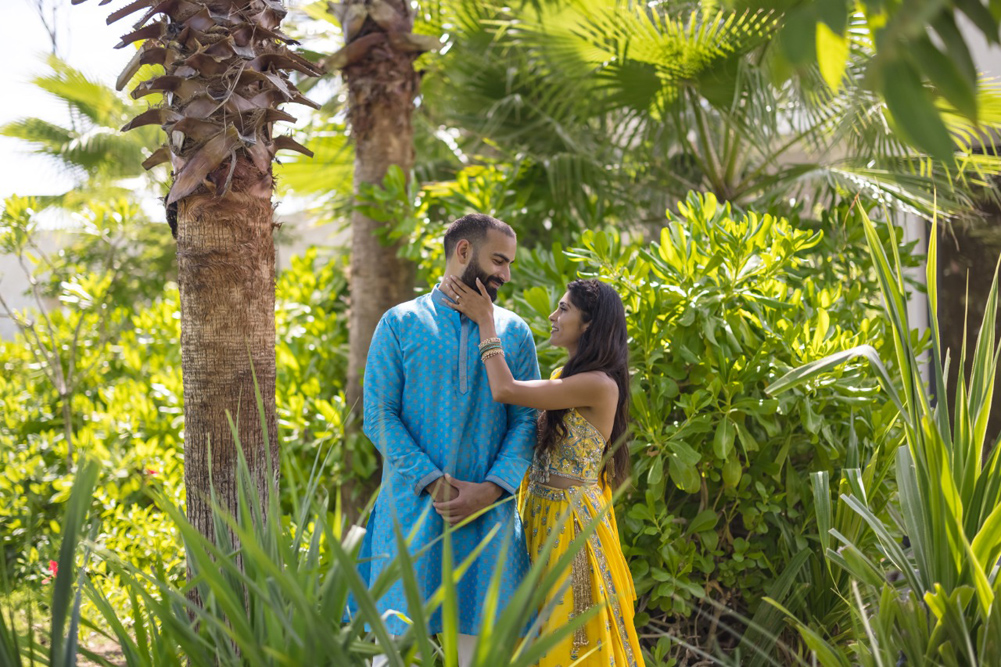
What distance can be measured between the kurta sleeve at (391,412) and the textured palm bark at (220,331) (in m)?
0.34

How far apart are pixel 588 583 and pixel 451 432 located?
0.66 meters

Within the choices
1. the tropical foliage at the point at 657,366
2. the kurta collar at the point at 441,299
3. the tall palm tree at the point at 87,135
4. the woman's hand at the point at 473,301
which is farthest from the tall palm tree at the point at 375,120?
the tall palm tree at the point at 87,135

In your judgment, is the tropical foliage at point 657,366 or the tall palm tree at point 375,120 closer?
the tropical foliage at point 657,366

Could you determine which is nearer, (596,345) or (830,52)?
(830,52)

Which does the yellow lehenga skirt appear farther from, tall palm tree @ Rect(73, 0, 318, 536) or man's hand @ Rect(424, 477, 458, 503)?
tall palm tree @ Rect(73, 0, 318, 536)

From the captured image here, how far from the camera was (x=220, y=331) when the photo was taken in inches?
98.7

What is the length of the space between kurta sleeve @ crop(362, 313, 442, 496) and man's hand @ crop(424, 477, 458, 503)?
0.02 metres

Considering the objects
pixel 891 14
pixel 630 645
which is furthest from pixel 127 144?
pixel 891 14

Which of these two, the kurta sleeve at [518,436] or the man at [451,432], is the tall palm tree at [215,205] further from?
the kurta sleeve at [518,436]

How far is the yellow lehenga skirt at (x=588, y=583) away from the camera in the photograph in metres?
2.54

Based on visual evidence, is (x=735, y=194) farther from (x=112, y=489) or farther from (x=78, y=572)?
(x=78, y=572)

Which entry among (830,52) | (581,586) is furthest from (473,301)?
(830,52)

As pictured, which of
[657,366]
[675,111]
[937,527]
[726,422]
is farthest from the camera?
[675,111]

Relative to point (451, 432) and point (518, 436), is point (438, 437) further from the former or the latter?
point (518, 436)
